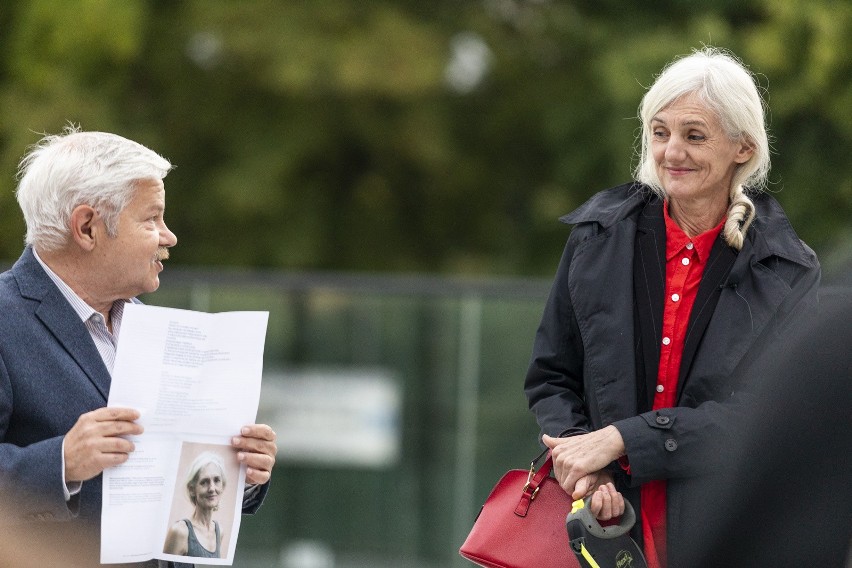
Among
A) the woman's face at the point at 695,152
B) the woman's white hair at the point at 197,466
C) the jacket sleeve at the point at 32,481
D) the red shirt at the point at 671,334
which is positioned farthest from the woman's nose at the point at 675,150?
the jacket sleeve at the point at 32,481

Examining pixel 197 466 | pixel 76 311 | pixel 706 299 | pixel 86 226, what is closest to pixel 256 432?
pixel 197 466

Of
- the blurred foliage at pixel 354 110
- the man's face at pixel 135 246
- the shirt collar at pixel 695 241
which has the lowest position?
the man's face at pixel 135 246

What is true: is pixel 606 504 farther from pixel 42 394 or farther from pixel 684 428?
pixel 42 394

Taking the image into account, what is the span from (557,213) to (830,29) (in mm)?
4211

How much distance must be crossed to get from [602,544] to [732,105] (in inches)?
46.9

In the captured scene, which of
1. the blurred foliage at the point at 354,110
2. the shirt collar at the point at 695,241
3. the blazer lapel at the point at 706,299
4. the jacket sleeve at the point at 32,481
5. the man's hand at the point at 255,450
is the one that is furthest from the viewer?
the blurred foliage at the point at 354,110

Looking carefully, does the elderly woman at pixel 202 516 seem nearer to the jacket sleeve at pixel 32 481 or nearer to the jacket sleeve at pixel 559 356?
the jacket sleeve at pixel 32 481

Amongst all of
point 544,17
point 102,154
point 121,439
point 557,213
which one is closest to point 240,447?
point 121,439

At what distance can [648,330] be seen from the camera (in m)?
3.58

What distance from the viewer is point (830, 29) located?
512 inches

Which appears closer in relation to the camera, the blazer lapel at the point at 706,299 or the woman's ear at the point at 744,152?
the blazer lapel at the point at 706,299

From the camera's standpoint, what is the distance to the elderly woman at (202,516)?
3.33 m

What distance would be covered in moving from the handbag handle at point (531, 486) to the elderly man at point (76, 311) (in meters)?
0.67

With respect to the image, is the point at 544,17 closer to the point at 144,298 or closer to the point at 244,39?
the point at 244,39
